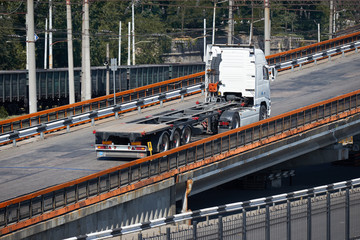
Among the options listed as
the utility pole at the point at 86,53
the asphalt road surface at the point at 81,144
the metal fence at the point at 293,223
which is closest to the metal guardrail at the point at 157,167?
the asphalt road surface at the point at 81,144

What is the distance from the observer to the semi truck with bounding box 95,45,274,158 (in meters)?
24.5

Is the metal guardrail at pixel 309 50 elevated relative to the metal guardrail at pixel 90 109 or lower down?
elevated

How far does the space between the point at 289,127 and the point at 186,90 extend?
39.9 ft

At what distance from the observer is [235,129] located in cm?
2683

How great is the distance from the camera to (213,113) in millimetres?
28312

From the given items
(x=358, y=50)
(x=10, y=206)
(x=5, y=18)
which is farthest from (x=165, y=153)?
(x=5, y=18)

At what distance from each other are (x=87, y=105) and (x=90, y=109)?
11.0 inches

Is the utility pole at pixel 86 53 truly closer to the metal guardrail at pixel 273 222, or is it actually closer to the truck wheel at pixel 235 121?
the truck wheel at pixel 235 121

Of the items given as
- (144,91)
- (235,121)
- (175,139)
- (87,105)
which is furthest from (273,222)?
(144,91)

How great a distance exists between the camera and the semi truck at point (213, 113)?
24.5 metres

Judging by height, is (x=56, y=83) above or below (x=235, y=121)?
above

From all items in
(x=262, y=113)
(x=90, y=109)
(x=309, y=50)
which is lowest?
(x=90, y=109)

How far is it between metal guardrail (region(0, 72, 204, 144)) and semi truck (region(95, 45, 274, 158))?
20.6ft

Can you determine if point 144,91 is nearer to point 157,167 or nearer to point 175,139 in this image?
point 175,139
